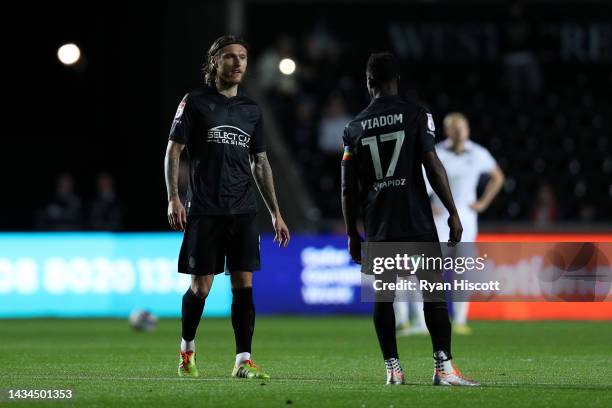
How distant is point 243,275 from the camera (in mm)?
9273

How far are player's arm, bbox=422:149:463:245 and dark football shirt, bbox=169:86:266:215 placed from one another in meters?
1.42

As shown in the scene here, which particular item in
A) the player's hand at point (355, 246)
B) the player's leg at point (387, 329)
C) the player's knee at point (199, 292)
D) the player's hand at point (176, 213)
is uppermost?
the player's hand at point (176, 213)

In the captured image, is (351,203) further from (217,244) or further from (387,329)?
(217,244)

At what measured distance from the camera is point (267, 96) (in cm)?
2434

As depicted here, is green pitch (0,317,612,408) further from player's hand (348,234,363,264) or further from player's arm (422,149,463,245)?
player's arm (422,149,463,245)

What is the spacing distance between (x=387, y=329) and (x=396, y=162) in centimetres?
105

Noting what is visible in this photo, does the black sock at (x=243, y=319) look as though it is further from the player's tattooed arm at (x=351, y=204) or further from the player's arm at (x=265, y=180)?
the player's tattooed arm at (x=351, y=204)

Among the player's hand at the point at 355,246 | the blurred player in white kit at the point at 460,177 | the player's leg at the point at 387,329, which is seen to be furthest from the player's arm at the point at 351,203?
the blurred player in white kit at the point at 460,177

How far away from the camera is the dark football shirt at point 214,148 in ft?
30.3

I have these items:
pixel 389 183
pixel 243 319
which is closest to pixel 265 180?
pixel 243 319

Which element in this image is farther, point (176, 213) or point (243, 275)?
point (243, 275)

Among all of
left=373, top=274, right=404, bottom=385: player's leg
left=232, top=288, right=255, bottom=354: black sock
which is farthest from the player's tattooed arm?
left=232, top=288, right=255, bottom=354: black sock

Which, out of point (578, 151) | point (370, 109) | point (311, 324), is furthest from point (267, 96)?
point (370, 109)

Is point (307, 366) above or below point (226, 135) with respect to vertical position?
below
